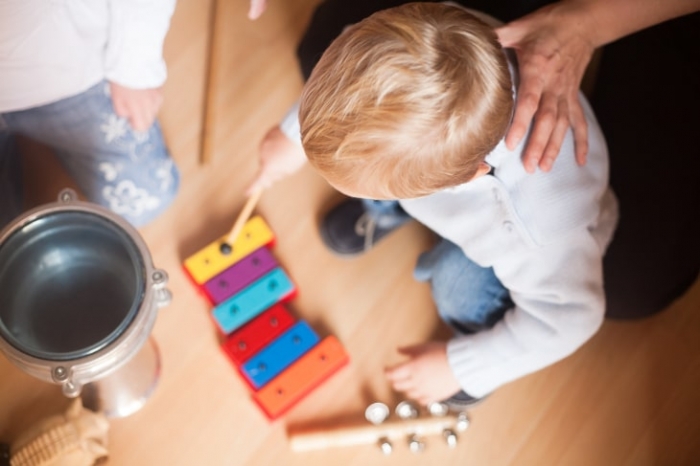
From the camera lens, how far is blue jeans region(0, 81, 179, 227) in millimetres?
909

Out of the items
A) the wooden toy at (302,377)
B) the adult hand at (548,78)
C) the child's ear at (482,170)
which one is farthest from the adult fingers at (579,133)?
the wooden toy at (302,377)

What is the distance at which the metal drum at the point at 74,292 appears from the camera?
715mm

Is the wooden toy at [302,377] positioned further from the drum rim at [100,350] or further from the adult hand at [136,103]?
the adult hand at [136,103]

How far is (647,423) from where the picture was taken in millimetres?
1063

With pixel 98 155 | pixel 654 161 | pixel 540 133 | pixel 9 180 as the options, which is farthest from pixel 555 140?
pixel 9 180

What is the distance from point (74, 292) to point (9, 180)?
257mm

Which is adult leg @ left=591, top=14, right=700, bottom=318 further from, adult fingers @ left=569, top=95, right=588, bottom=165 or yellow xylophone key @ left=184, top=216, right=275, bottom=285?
yellow xylophone key @ left=184, top=216, right=275, bottom=285

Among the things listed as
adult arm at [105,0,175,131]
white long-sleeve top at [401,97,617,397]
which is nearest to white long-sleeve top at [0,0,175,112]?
adult arm at [105,0,175,131]

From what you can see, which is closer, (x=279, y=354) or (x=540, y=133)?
(x=540, y=133)

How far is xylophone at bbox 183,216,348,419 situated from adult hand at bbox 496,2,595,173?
0.41 metres

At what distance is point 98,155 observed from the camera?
3.17 feet

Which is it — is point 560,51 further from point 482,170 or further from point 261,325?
point 261,325

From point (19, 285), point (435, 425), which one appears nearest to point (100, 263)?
point (19, 285)

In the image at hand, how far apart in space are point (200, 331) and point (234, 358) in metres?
0.07
